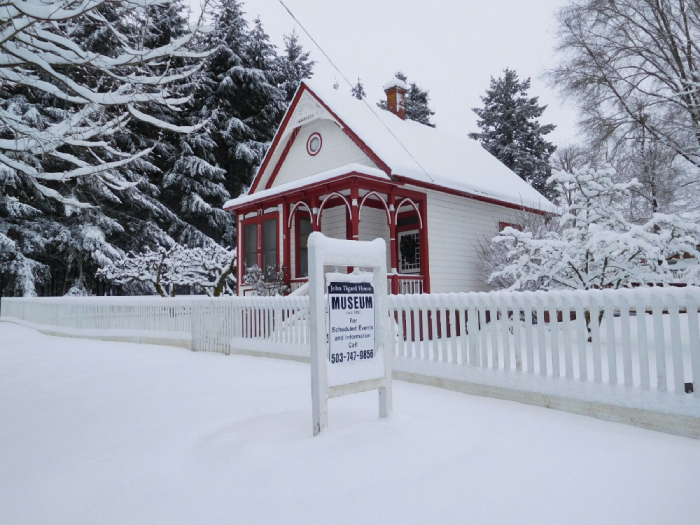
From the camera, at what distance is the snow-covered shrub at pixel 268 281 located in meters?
13.1

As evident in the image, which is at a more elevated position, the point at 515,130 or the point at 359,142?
the point at 515,130

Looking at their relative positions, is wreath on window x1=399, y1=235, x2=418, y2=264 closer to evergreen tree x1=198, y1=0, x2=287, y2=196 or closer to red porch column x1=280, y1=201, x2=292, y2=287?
red porch column x1=280, y1=201, x2=292, y2=287

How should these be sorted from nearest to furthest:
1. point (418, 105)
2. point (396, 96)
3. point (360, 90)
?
point (396, 96)
point (418, 105)
point (360, 90)

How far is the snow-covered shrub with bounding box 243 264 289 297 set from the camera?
43.0ft

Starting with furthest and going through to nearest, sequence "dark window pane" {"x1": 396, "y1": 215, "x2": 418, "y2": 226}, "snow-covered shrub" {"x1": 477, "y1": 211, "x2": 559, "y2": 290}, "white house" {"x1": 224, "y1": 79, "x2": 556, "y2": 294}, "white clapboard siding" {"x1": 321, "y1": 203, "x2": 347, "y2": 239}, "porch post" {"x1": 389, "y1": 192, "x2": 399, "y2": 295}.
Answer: "dark window pane" {"x1": 396, "y1": 215, "x2": 418, "y2": 226} → "white clapboard siding" {"x1": 321, "y1": 203, "x2": 347, "y2": 239} → "white house" {"x1": 224, "y1": 79, "x2": 556, "y2": 294} → "snow-covered shrub" {"x1": 477, "y1": 211, "x2": 559, "y2": 290} → "porch post" {"x1": 389, "y1": 192, "x2": 399, "y2": 295}

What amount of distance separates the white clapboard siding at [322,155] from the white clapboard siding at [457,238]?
239 centimetres

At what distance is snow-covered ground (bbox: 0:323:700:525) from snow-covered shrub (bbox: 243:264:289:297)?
7.35 meters

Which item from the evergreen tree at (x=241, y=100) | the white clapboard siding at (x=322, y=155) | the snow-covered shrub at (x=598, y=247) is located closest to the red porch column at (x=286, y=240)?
the white clapboard siding at (x=322, y=155)

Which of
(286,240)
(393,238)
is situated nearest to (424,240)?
(393,238)

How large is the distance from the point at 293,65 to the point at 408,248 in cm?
2525

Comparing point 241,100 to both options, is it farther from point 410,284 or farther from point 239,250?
point 410,284


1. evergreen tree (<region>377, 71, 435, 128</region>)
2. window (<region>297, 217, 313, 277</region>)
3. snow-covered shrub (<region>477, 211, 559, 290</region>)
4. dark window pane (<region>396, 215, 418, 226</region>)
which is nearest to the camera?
snow-covered shrub (<region>477, 211, 559, 290</region>)

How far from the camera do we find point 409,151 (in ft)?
46.2

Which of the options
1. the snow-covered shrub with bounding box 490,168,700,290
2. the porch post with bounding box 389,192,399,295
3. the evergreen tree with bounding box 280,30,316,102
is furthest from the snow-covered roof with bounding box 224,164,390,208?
the evergreen tree with bounding box 280,30,316,102
